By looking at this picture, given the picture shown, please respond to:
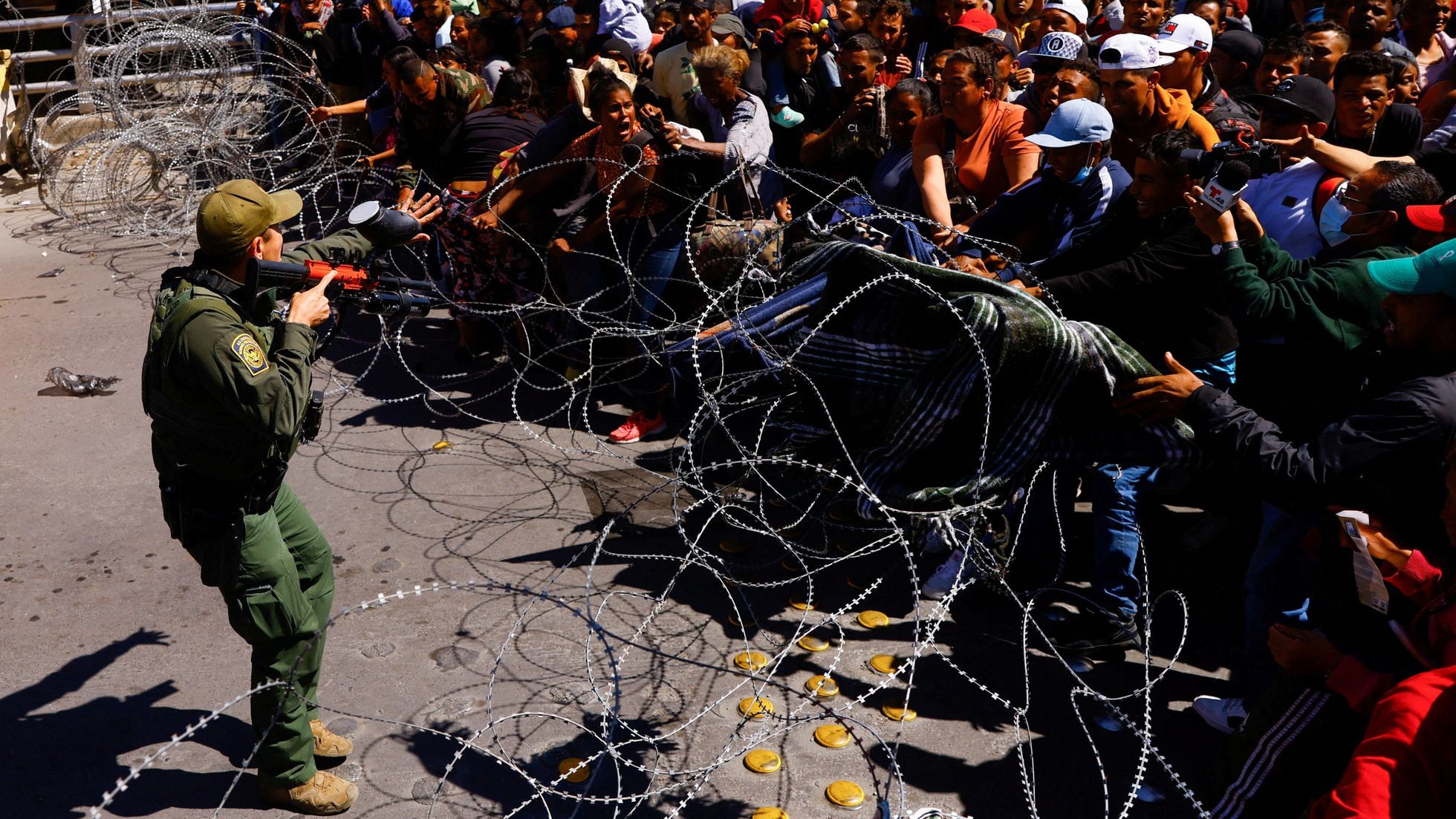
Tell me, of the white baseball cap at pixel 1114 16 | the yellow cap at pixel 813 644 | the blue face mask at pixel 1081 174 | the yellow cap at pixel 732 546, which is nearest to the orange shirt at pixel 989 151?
the blue face mask at pixel 1081 174

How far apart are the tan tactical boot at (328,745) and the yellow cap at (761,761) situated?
1301mm

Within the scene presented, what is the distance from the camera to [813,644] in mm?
4316

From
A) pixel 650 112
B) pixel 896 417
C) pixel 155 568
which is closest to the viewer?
pixel 896 417

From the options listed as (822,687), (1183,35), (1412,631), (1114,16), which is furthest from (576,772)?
(1114,16)

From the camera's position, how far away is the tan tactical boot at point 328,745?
12.0ft

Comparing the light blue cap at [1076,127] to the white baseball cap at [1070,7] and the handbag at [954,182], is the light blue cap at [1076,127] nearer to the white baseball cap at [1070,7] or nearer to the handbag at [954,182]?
the handbag at [954,182]

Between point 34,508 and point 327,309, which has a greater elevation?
point 327,309

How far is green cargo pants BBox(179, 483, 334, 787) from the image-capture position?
3328 millimetres

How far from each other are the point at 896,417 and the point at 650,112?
3.21m

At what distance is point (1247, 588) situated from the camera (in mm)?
3875

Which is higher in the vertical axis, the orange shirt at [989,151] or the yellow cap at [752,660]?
the orange shirt at [989,151]

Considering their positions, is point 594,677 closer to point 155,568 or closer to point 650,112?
point 155,568

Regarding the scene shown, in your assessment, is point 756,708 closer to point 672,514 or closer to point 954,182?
point 672,514

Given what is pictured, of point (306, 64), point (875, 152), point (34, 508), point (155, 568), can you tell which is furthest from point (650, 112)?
point (306, 64)
